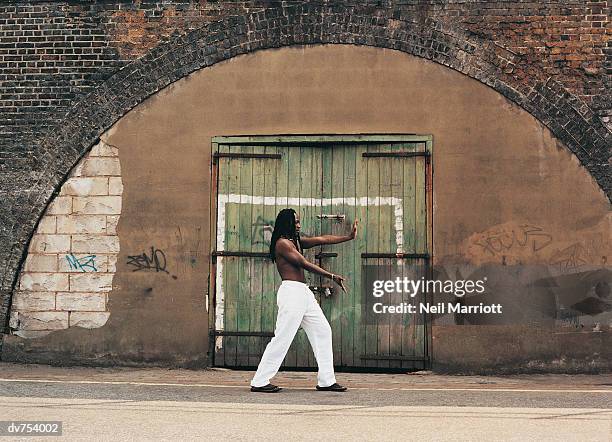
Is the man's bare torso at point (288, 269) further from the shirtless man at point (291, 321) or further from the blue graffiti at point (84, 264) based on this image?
the blue graffiti at point (84, 264)

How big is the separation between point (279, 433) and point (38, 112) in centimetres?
644

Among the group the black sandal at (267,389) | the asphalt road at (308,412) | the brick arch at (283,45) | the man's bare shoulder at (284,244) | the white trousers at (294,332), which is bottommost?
the asphalt road at (308,412)

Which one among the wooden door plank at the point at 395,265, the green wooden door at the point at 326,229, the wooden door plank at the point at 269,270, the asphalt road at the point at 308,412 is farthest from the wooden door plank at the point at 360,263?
the asphalt road at the point at 308,412

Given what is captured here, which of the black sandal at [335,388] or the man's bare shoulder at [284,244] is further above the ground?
the man's bare shoulder at [284,244]

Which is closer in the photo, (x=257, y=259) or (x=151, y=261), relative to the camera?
(x=257, y=259)

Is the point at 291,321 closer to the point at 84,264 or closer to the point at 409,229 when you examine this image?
the point at 409,229

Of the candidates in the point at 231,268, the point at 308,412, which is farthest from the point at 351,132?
the point at 308,412

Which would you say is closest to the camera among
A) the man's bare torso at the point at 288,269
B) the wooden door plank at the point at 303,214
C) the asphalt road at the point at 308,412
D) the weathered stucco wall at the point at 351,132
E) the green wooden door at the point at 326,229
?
the asphalt road at the point at 308,412

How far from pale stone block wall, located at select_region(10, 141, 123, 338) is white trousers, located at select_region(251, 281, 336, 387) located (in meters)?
3.13

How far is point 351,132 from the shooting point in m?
12.3

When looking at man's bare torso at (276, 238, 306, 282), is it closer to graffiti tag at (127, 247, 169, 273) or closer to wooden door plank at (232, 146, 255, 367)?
wooden door plank at (232, 146, 255, 367)

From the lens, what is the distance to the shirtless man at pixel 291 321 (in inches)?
391

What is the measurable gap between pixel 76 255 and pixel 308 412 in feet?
15.9

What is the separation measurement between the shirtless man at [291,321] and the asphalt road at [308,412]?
0.68ft
